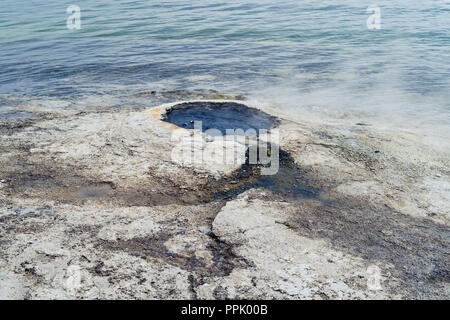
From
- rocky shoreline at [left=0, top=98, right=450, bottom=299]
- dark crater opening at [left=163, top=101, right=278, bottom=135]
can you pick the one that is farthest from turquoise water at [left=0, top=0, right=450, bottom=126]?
rocky shoreline at [left=0, top=98, right=450, bottom=299]

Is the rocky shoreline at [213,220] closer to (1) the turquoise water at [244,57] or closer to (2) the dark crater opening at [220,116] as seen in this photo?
(2) the dark crater opening at [220,116]

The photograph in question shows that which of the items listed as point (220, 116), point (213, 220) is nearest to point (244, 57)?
point (220, 116)

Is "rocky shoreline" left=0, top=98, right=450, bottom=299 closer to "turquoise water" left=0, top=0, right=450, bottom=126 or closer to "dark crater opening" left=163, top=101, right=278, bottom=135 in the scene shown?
"dark crater opening" left=163, top=101, right=278, bottom=135

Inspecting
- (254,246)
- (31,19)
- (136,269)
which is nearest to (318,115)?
(254,246)

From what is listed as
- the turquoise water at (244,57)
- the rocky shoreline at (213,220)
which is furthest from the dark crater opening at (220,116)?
the turquoise water at (244,57)

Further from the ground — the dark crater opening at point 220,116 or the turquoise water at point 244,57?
the turquoise water at point 244,57

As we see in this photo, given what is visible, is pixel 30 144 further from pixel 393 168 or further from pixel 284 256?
pixel 393 168

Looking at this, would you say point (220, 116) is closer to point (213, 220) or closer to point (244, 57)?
point (213, 220)
